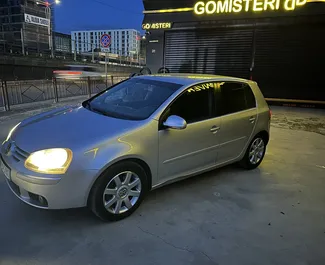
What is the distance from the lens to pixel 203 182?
159 inches

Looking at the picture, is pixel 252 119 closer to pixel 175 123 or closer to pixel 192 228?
pixel 175 123

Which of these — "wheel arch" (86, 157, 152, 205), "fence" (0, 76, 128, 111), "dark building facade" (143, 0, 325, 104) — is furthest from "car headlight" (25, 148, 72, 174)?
"dark building facade" (143, 0, 325, 104)

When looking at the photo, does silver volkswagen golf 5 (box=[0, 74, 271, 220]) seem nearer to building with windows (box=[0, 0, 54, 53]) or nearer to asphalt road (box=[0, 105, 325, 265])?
asphalt road (box=[0, 105, 325, 265])

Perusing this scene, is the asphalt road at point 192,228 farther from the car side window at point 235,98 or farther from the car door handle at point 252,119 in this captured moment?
the car side window at point 235,98

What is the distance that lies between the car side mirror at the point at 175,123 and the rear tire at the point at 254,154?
1.75m

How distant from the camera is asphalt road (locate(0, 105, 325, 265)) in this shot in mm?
2484

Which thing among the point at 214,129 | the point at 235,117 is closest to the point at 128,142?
the point at 214,129

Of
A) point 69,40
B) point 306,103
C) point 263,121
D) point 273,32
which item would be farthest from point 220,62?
point 69,40

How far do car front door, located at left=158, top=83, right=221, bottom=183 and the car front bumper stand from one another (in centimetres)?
92

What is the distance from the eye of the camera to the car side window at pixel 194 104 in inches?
A: 133

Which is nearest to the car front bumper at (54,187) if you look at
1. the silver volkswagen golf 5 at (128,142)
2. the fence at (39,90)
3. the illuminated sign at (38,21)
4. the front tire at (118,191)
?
the silver volkswagen golf 5 at (128,142)

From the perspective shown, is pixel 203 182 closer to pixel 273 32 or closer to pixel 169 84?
pixel 169 84

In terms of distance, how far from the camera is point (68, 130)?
291 cm

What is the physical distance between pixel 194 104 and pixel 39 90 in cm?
888
